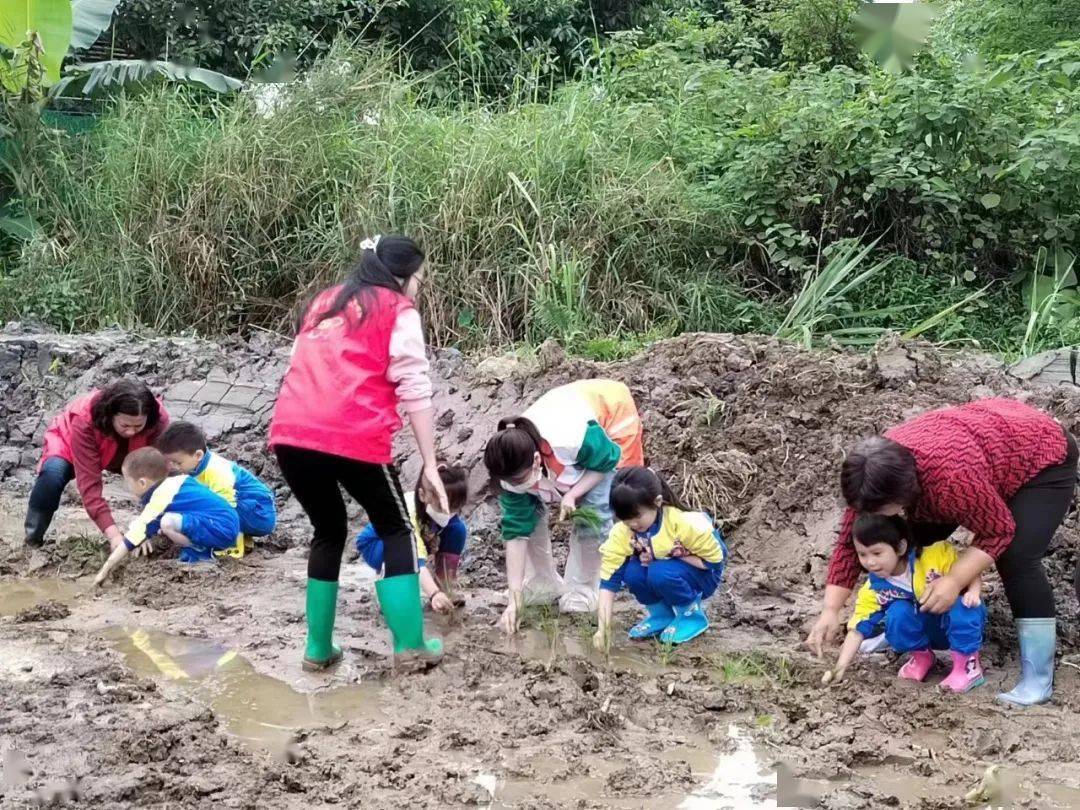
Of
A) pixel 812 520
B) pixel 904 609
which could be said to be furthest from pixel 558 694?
pixel 812 520

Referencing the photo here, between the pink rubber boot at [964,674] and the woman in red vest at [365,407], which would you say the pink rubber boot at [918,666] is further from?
the woman in red vest at [365,407]

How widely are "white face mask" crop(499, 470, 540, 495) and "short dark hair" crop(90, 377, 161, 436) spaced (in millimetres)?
1866

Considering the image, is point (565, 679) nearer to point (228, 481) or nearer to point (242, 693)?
point (242, 693)

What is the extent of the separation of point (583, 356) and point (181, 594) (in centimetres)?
344

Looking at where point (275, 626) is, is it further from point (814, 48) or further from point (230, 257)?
point (814, 48)

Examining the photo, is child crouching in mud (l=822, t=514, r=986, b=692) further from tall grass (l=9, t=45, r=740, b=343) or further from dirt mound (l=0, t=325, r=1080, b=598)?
tall grass (l=9, t=45, r=740, b=343)

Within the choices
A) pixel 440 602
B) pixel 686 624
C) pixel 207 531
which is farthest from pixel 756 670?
pixel 207 531

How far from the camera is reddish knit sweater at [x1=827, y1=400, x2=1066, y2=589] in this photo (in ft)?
12.9

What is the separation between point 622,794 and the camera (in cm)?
351

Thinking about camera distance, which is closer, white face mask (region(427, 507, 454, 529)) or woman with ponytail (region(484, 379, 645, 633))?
woman with ponytail (region(484, 379, 645, 633))

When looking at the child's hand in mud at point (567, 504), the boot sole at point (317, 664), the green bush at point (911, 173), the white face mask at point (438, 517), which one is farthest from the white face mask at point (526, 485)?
the green bush at point (911, 173)

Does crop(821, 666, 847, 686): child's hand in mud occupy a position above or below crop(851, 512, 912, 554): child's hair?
below

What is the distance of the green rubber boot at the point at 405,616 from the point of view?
4.45 m

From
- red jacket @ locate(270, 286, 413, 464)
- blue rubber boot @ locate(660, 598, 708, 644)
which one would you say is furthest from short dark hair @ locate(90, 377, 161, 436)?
blue rubber boot @ locate(660, 598, 708, 644)
